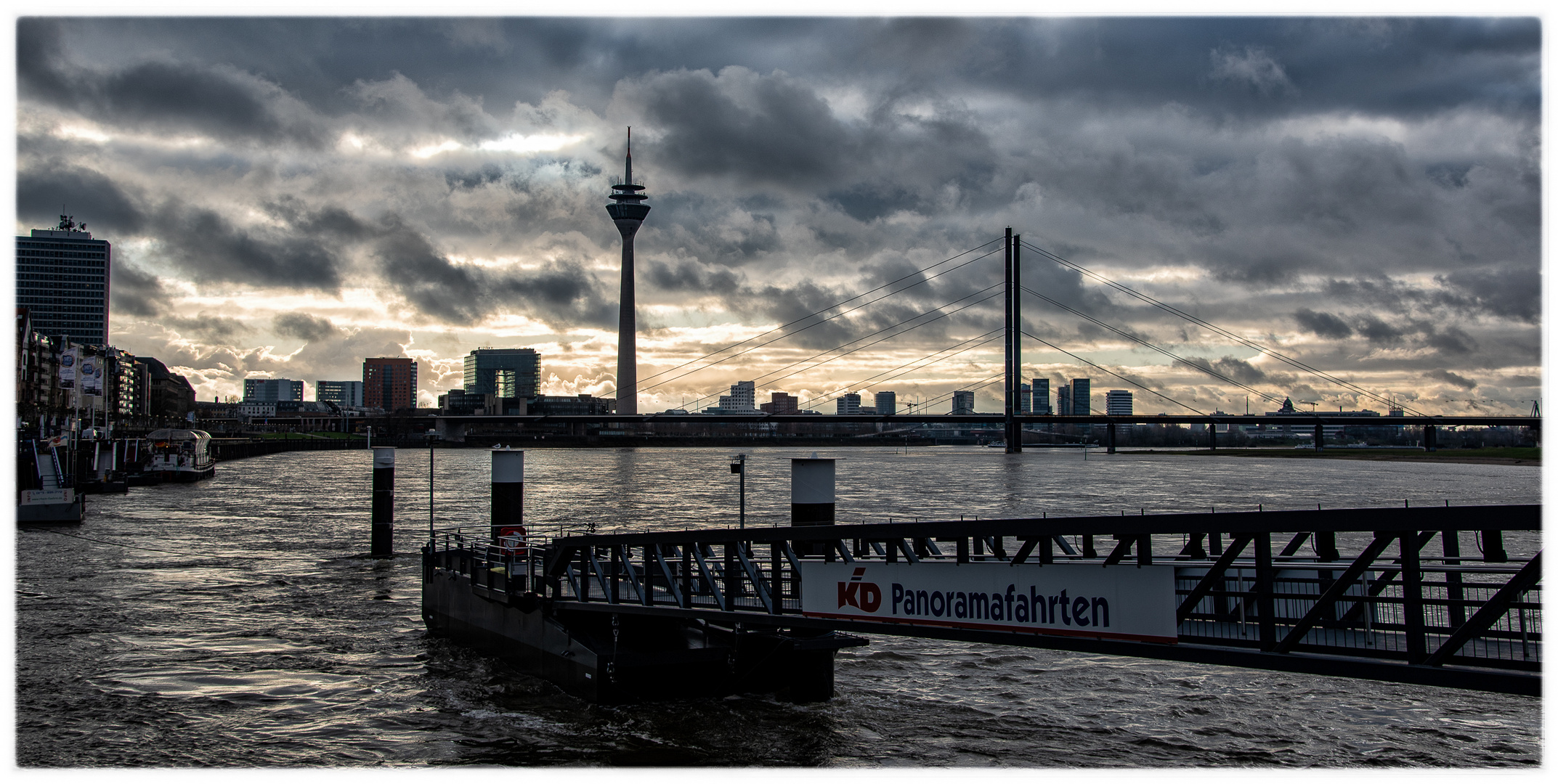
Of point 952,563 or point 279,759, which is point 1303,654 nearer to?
point 952,563

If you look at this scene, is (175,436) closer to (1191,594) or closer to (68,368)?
(68,368)

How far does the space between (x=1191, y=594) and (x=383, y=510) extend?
1242 inches

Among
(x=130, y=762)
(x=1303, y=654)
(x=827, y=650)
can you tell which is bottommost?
(x=130, y=762)

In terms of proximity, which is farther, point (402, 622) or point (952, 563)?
point (402, 622)

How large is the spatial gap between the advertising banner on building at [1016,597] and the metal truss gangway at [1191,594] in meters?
0.02

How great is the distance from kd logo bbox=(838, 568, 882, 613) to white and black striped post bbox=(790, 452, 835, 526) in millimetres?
4311

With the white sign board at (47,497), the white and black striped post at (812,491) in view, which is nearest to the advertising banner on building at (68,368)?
the white sign board at (47,497)

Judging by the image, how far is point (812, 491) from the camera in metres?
18.6

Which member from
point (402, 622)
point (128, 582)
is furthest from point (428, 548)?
point (128, 582)

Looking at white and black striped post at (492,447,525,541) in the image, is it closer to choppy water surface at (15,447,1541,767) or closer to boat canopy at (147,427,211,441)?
choppy water surface at (15,447,1541,767)

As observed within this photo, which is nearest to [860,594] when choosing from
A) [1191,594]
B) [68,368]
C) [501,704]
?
[1191,594]

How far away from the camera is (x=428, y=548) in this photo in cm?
2452

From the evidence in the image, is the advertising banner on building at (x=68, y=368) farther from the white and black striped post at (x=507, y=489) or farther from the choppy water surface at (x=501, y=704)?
the white and black striped post at (x=507, y=489)

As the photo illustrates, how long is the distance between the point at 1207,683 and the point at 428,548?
1680cm
